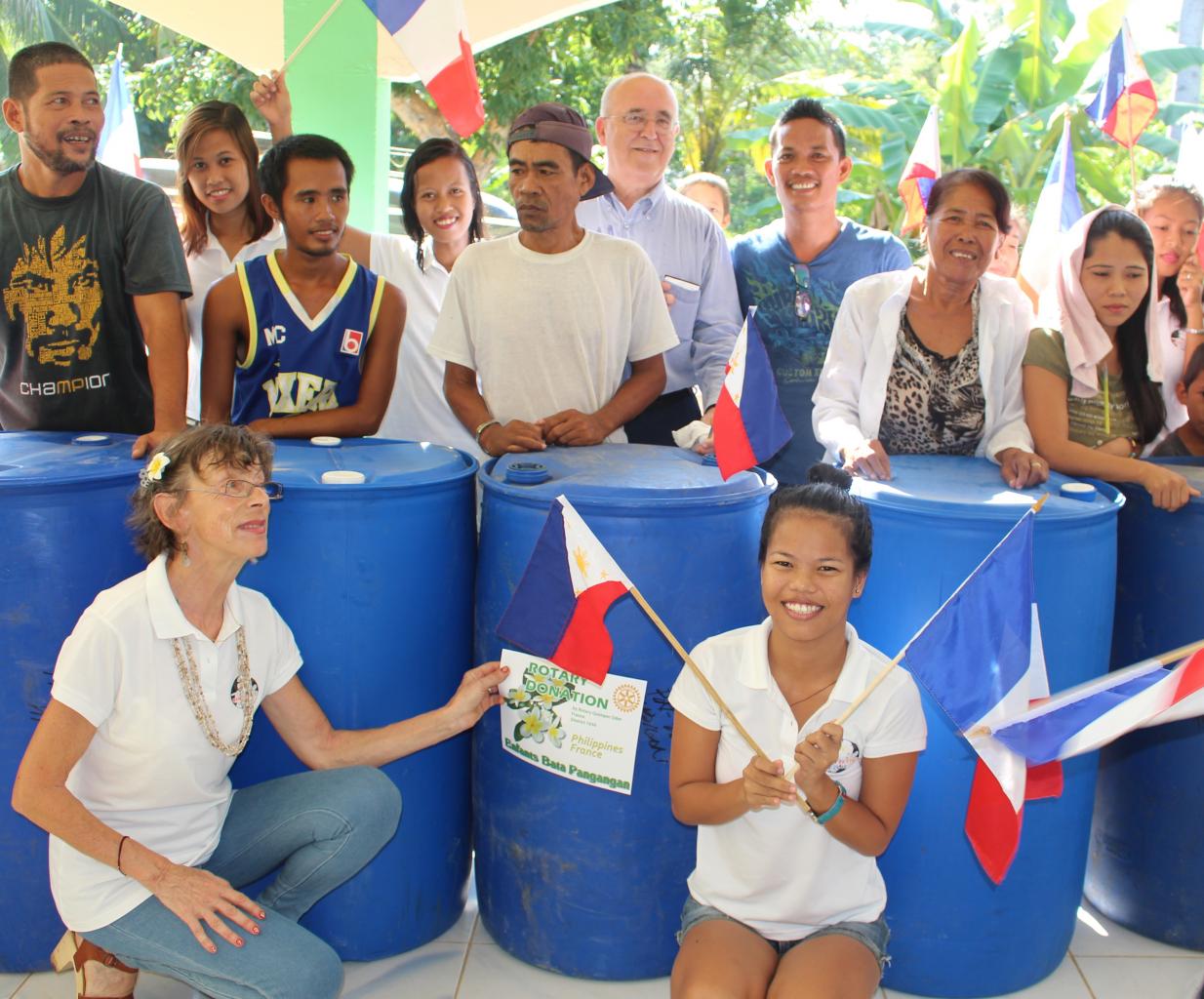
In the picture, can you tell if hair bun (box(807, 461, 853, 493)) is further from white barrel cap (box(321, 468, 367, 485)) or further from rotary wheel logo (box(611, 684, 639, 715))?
white barrel cap (box(321, 468, 367, 485))

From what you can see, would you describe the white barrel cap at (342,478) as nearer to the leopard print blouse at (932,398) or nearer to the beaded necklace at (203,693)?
the beaded necklace at (203,693)

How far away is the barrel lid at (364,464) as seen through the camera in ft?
7.80

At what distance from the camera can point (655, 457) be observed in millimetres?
2643

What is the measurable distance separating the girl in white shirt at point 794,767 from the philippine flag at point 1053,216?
8.22 ft

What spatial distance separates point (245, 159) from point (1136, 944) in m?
3.00

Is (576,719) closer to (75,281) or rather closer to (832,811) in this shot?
(832,811)

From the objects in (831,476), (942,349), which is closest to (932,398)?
(942,349)

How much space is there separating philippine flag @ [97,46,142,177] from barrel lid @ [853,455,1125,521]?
3960 millimetres

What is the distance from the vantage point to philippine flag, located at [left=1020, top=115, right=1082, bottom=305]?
4.15m

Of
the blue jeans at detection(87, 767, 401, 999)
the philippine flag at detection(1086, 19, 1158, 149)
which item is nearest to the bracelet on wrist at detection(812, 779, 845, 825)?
the blue jeans at detection(87, 767, 401, 999)

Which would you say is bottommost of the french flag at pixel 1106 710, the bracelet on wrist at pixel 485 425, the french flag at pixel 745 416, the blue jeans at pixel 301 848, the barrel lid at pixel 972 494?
the blue jeans at pixel 301 848

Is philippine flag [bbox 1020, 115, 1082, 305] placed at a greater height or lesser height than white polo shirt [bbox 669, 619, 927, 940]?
greater

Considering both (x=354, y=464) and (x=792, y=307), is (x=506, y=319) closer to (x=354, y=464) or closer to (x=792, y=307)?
(x=354, y=464)

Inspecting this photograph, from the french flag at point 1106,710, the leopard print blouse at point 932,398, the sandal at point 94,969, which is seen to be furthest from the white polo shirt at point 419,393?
the french flag at point 1106,710
